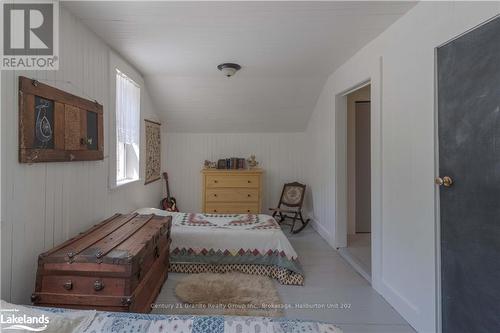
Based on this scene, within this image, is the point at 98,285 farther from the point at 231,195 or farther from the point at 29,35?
the point at 231,195

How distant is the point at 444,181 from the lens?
69.0 inches

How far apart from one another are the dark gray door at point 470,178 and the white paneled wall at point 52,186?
8.59 feet

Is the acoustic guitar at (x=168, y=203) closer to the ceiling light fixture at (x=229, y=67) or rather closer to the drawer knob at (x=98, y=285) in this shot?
the ceiling light fixture at (x=229, y=67)

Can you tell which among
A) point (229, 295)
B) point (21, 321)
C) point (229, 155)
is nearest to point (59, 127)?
point (21, 321)

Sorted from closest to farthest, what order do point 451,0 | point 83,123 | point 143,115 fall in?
point 451,0
point 83,123
point 143,115

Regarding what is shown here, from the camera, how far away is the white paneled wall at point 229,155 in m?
5.27

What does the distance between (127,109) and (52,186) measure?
173 centimetres

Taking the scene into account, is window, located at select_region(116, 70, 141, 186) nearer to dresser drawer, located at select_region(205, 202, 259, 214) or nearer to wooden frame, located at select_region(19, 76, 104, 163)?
wooden frame, located at select_region(19, 76, 104, 163)

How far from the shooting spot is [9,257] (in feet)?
5.23

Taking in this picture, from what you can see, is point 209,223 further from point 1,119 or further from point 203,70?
point 1,119

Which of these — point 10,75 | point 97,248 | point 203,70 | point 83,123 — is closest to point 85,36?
point 83,123

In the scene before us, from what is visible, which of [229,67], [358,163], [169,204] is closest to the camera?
[229,67]

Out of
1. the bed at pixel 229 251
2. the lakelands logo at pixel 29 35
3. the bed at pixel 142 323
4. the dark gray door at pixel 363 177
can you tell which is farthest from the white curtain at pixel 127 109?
the dark gray door at pixel 363 177

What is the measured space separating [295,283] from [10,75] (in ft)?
8.92
